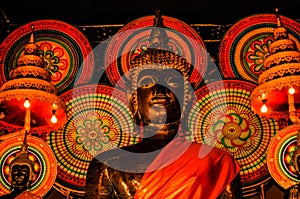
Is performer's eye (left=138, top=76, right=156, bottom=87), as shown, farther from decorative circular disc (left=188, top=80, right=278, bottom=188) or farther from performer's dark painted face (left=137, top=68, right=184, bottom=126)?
decorative circular disc (left=188, top=80, right=278, bottom=188)

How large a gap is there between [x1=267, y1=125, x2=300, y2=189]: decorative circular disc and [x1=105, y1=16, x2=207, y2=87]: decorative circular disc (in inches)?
24.8

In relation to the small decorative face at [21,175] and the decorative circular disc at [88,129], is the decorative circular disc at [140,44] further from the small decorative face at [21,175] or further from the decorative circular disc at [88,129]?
the small decorative face at [21,175]

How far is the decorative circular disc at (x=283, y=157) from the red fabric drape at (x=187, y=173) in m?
1.11

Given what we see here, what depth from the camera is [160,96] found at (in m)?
2.52

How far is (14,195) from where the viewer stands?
3020 millimetres

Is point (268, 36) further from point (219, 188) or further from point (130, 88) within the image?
point (219, 188)

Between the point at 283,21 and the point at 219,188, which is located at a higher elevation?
the point at 283,21

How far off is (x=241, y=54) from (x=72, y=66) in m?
1.04

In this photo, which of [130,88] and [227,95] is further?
[227,95]

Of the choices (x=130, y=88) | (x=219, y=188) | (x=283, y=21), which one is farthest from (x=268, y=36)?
(x=219, y=188)

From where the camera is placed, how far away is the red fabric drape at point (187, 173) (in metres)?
2.26

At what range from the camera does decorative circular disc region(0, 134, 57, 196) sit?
3.47m

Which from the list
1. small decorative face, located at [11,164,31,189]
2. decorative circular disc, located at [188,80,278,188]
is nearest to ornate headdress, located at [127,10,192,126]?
small decorative face, located at [11,164,31,189]

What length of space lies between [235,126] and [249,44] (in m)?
0.54
